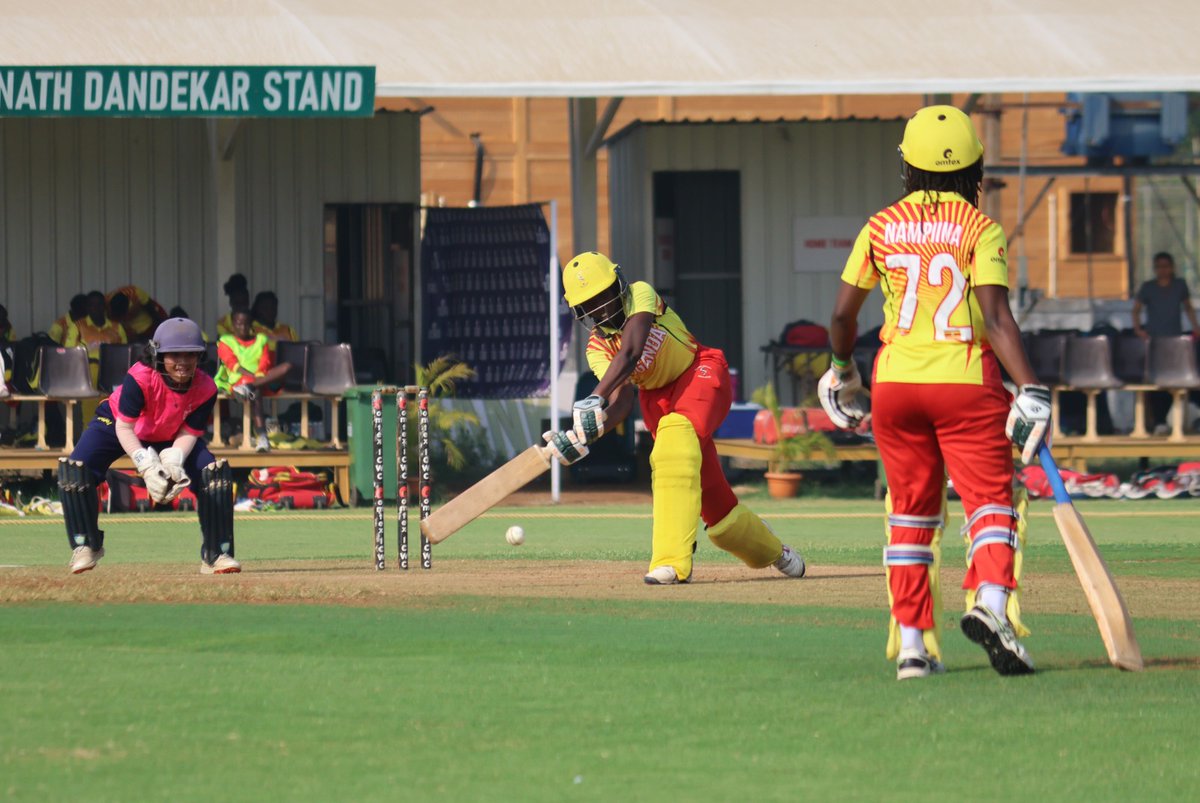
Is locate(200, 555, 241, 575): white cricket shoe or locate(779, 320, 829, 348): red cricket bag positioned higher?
locate(779, 320, 829, 348): red cricket bag

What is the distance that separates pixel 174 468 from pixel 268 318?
31.0 ft

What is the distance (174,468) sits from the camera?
40.7ft

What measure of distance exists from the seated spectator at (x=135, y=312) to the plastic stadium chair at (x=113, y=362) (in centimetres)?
94

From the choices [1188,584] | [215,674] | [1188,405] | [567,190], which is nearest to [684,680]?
[215,674]

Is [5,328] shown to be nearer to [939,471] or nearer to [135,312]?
[135,312]

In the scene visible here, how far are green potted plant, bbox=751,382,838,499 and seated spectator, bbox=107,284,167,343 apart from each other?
6.30m

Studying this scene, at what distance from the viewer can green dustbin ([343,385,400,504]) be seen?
19.9m

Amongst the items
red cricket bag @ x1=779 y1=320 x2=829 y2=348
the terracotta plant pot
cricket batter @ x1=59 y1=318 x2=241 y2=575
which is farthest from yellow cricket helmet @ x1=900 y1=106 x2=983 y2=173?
red cricket bag @ x1=779 y1=320 x2=829 y2=348

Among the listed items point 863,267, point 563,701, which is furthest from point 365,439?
point 563,701

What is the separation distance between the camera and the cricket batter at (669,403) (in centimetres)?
1140

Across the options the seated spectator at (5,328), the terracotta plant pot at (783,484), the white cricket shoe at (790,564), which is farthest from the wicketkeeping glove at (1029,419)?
the seated spectator at (5,328)

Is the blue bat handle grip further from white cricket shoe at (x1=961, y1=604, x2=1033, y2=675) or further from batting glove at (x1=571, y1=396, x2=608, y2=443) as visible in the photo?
batting glove at (x1=571, y1=396, x2=608, y2=443)

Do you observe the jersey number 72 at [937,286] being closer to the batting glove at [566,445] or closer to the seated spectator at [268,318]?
the batting glove at [566,445]

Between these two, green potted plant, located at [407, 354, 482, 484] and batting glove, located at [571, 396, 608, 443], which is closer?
batting glove, located at [571, 396, 608, 443]
